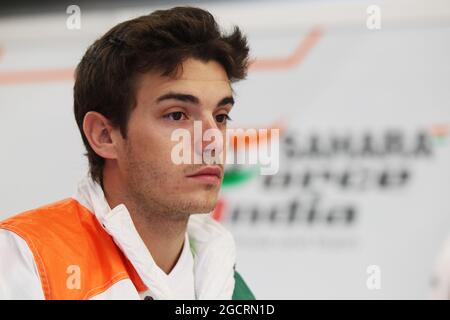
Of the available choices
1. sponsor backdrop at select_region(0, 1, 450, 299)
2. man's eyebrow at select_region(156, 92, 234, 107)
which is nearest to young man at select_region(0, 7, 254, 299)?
man's eyebrow at select_region(156, 92, 234, 107)

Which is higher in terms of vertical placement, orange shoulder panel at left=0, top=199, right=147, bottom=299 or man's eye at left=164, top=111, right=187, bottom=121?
man's eye at left=164, top=111, right=187, bottom=121

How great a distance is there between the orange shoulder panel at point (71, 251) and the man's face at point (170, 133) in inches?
4.2

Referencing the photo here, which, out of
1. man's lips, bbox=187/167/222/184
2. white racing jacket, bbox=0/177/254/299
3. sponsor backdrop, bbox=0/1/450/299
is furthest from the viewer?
sponsor backdrop, bbox=0/1/450/299

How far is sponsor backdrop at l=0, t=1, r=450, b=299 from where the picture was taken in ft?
4.43

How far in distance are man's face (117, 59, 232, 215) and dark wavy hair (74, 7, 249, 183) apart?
18mm

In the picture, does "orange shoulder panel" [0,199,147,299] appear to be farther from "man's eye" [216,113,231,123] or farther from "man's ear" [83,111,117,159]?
"man's eye" [216,113,231,123]

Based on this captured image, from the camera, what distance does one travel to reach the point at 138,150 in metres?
1.12

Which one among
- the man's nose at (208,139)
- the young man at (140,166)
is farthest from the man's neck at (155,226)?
the man's nose at (208,139)

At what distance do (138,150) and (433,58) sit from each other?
880 millimetres

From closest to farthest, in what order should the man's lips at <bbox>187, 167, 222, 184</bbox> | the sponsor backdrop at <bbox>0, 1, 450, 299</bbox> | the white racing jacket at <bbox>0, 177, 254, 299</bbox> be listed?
the white racing jacket at <bbox>0, 177, 254, 299</bbox>
the man's lips at <bbox>187, 167, 222, 184</bbox>
the sponsor backdrop at <bbox>0, 1, 450, 299</bbox>

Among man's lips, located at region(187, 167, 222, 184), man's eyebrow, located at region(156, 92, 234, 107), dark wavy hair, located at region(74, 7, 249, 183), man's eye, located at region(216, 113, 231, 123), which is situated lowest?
man's lips, located at region(187, 167, 222, 184)

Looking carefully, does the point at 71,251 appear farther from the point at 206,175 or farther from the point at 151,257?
the point at 206,175
